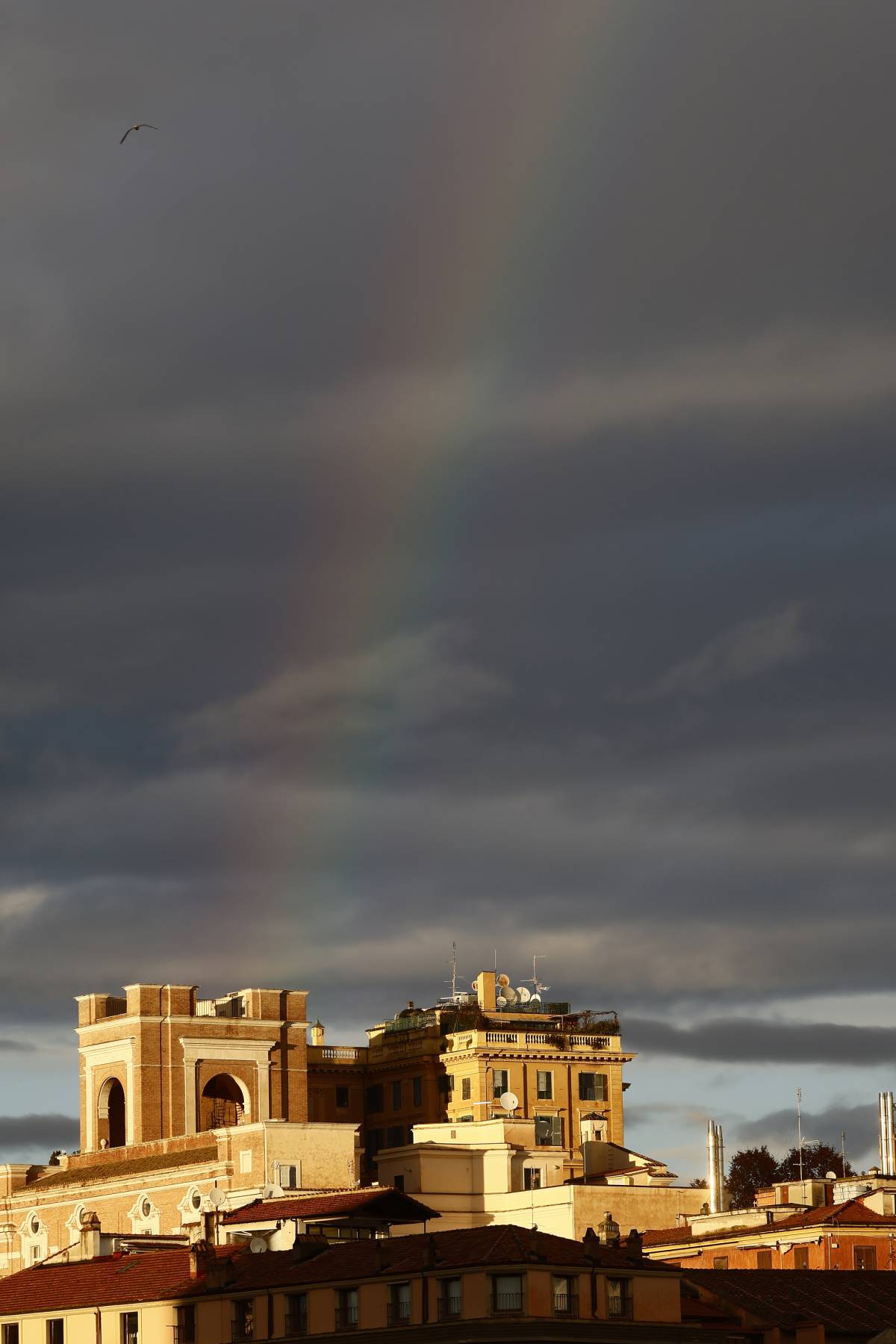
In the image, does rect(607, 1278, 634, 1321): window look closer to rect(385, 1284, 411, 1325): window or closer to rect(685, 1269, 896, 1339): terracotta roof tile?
rect(685, 1269, 896, 1339): terracotta roof tile

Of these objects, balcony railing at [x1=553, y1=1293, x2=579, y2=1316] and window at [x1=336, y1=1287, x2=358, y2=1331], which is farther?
window at [x1=336, y1=1287, x2=358, y2=1331]

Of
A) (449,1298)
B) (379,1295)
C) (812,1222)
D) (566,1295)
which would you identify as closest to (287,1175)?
(812,1222)

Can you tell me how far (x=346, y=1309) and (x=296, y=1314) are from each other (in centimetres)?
275

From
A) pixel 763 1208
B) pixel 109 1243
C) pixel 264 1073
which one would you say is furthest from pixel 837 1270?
pixel 264 1073

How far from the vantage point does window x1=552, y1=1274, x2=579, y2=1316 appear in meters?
109

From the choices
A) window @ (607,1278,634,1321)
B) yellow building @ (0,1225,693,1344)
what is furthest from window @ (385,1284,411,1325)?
window @ (607,1278,634,1321)

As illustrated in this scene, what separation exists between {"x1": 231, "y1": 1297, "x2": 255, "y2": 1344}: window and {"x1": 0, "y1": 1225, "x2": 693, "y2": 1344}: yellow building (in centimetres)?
6

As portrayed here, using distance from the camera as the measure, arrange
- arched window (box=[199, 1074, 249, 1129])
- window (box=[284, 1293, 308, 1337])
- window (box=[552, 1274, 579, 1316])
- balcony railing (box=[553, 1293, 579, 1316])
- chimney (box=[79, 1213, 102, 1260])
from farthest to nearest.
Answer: arched window (box=[199, 1074, 249, 1129])
chimney (box=[79, 1213, 102, 1260])
window (box=[284, 1293, 308, 1337])
window (box=[552, 1274, 579, 1316])
balcony railing (box=[553, 1293, 579, 1316])

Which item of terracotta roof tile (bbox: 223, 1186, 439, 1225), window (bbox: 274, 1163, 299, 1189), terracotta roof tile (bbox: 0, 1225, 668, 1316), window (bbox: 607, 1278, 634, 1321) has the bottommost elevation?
window (bbox: 607, 1278, 634, 1321)

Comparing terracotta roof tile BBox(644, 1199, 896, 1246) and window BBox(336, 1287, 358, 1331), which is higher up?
terracotta roof tile BBox(644, 1199, 896, 1246)

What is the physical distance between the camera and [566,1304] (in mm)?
109188

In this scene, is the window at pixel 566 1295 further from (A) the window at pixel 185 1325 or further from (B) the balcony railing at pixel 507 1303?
(A) the window at pixel 185 1325

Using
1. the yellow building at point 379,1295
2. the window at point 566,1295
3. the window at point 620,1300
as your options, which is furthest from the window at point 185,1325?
the window at point 620,1300

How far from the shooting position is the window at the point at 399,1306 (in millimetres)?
109188
